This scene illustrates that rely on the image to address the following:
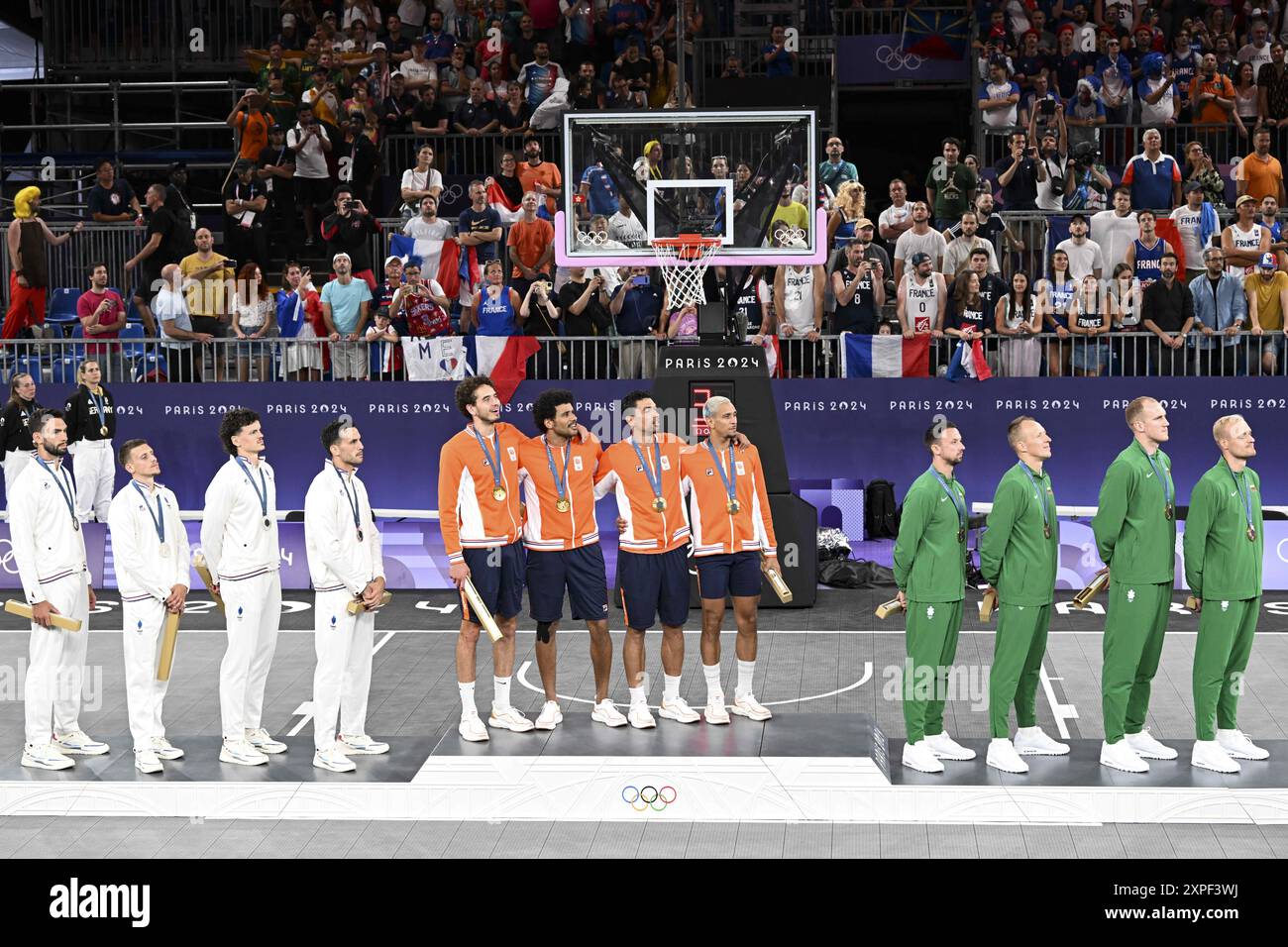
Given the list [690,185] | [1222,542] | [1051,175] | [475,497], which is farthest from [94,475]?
[1222,542]

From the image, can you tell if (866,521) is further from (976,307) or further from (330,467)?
(330,467)

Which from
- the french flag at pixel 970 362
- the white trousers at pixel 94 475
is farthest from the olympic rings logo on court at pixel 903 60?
the white trousers at pixel 94 475

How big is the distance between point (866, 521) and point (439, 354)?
5077 millimetres

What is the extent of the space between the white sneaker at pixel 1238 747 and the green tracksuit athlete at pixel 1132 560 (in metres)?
0.67

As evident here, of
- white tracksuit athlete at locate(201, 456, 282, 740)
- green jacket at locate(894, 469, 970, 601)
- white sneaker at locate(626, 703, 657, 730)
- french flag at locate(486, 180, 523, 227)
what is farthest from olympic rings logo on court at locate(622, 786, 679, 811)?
french flag at locate(486, 180, 523, 227)

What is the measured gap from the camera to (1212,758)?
9211mm

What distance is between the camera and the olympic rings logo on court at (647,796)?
8922 millimetres

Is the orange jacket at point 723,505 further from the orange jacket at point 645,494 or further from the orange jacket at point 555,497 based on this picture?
the orange jacket at point 555,497

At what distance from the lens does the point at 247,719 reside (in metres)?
9.94

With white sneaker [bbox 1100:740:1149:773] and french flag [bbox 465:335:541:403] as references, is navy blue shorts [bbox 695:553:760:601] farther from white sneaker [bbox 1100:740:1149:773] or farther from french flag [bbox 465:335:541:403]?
french flag [bbox 465:335:541:403]

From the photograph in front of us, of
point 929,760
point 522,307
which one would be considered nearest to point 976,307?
point 522,307

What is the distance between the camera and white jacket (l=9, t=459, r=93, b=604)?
9.73 meters

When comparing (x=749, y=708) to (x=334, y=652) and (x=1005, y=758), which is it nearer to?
(x=1005, y=758)

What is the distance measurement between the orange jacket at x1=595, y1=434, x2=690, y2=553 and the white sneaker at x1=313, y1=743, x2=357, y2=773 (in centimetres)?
213
